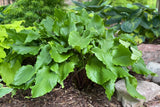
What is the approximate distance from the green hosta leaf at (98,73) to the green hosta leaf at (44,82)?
33cm

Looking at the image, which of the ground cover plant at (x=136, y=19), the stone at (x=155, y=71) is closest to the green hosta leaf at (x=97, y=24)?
the stone at (x=155, y=71)

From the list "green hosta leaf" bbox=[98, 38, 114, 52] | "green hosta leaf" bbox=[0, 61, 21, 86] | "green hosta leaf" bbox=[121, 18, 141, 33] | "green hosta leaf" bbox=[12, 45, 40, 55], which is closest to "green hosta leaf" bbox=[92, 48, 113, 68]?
"green hosta leaf" bbox=[98, 38, 114, 52]

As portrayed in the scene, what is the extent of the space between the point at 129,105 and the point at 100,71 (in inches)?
21.4

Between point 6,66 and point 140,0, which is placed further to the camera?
point 140,0

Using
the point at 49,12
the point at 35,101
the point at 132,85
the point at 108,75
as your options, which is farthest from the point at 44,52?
the point at 49,12

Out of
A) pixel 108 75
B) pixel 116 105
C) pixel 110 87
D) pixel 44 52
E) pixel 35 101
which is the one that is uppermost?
pixel 44 52

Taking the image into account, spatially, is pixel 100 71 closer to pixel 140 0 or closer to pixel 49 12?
pixel 49 12

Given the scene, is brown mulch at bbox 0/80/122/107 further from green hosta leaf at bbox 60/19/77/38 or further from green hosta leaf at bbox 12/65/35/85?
green hosta leaf at bbox 60/19/77/38

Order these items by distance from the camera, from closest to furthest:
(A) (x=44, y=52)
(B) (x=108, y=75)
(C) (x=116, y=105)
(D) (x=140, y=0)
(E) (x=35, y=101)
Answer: (B) (x=108, y=75)
(A) (x=44, y=52)
(E) (x=35, y=101)
(C) (x=116, y=105)
(D) (x=140, y=0)

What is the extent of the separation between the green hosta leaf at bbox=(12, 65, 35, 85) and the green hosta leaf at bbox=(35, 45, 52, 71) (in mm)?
103

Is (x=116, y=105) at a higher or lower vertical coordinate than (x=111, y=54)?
lower

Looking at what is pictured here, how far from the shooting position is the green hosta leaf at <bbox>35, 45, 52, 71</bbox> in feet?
5.05

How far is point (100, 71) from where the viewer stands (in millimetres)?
1556

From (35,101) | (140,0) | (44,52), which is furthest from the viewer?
(140,0)
